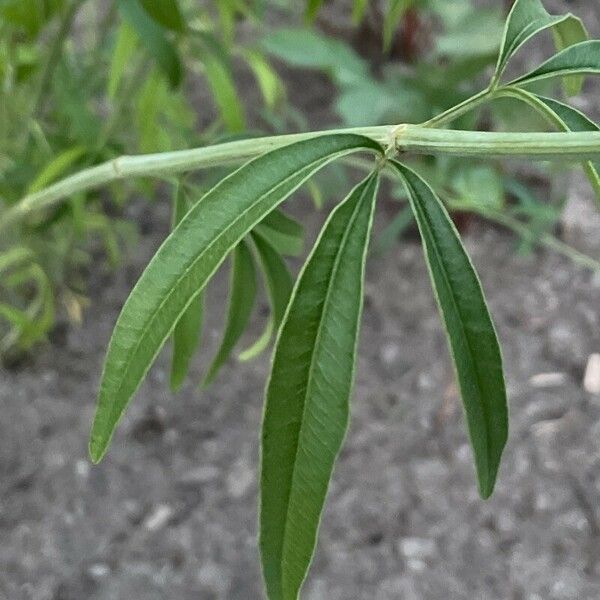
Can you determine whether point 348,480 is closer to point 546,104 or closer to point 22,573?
point 22,573

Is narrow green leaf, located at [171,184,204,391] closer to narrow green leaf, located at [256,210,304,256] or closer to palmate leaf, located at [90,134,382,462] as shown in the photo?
narrow green leaf, located at [256,210,304,256]

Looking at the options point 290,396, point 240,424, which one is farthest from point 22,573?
point 290,396

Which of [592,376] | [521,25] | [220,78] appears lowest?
[592,376]

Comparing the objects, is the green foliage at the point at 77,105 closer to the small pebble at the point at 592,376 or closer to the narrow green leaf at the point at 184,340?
the narrow green leaf at the point at 184,340

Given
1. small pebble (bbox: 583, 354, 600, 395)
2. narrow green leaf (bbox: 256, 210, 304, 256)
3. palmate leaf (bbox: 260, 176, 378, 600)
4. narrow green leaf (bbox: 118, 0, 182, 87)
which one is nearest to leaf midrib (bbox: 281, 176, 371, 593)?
palmate leaf (bbox: 260, 176, 378, 600)

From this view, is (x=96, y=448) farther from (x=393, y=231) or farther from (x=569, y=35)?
(x=393, y=231)

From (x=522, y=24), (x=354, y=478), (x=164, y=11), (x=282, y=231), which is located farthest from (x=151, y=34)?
(x=354, y=478)
